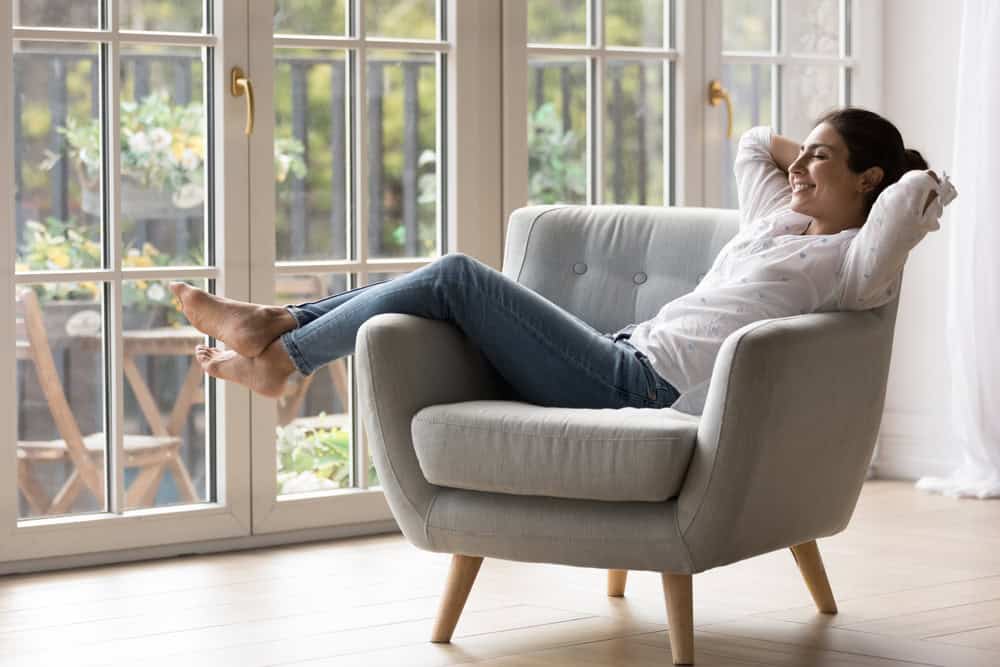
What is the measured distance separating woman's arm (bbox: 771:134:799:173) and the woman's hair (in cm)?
21

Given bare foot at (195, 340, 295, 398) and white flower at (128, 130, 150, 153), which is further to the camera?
white flower at (128, 130, 150, 153)

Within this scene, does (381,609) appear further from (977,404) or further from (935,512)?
(977,404)

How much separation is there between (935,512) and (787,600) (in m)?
1.23

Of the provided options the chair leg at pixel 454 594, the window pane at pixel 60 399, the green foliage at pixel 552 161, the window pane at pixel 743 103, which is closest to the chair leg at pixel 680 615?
the chair leg at pixel 454 594

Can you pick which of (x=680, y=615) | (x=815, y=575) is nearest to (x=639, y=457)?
(x=680, y=615)

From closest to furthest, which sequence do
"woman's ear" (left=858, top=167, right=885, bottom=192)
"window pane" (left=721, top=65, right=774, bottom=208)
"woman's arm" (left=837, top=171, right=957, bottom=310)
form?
"woman's arm" (left=837, top=171, right=957, bottom=310)
"woman's ear" (left=858, top=167, right=885, bottom=192)
"window pane" (left=721, top=65, right=774, bottom=208)

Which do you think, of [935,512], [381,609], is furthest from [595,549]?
[935,512]

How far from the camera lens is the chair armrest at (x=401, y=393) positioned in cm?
276

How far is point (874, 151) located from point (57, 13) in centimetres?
183

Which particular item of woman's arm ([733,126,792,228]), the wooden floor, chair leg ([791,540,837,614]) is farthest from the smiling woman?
the wooden floor

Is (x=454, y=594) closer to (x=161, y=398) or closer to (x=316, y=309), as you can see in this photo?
(x=316, y=309)

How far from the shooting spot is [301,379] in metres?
3.95

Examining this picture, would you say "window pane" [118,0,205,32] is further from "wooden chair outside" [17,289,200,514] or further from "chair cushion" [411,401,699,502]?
"chair cushion" [411,401,699,502]

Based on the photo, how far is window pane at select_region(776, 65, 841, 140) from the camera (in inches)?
187
